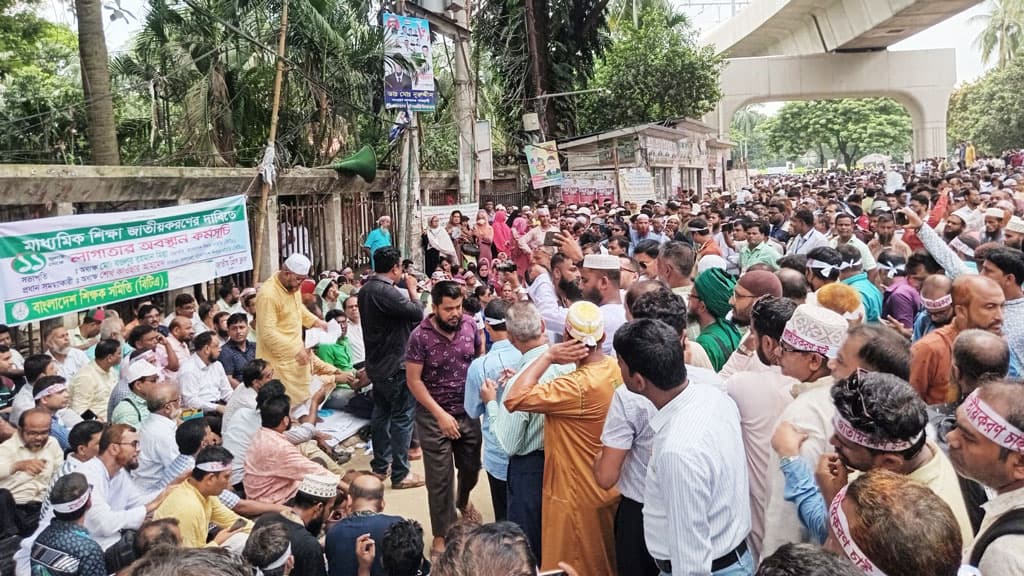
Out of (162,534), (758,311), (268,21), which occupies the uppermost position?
(268,21)

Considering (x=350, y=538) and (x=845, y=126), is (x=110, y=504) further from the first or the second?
(x=845, y=126)

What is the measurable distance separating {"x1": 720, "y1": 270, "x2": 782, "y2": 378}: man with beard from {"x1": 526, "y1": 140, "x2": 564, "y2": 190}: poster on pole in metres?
12.1

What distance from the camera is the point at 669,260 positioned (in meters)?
5.54

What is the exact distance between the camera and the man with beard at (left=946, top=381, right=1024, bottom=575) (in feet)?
6.55

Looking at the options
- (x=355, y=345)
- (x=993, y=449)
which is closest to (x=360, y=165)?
(x=355, y=345)

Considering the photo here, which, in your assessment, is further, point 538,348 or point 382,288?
point 382,288

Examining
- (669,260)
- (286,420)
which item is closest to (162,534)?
(286,420)

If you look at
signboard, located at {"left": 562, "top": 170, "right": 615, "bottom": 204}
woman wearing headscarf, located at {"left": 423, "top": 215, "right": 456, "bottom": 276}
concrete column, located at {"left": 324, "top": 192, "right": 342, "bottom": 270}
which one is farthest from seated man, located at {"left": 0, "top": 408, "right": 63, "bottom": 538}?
signboard, located at {"left": 562, "top": 170, "right": 615, "bottom": 204}

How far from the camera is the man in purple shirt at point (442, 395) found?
189 inches

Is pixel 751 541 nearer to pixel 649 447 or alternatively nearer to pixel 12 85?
pixel 649 447

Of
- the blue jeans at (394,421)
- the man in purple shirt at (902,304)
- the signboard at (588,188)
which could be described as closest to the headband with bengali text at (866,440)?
the man in purple shirt at (902,304)

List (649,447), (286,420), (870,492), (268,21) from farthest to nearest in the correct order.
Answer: (268,21) → (286,420) → (649,447) → (870,492)

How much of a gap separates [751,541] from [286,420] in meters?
2.96

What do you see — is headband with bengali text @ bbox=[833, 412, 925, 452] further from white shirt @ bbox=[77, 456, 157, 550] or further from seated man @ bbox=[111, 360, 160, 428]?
seated man @ bbox=[111, 360, 160, 428]
